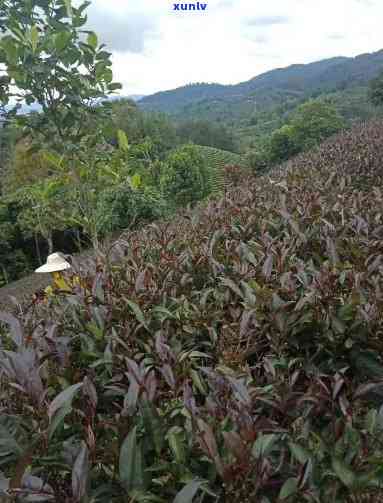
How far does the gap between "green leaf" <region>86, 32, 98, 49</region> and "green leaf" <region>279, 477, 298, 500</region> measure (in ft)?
6.80

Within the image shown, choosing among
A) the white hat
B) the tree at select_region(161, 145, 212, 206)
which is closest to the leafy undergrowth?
the white hat

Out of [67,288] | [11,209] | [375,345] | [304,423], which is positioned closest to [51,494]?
[304,423]

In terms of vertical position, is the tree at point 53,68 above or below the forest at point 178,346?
above

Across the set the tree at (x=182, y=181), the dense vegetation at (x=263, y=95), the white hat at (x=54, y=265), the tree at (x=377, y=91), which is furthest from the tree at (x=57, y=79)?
the dense vegetation at (x=263, y=95)

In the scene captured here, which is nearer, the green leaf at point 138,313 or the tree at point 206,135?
the green leaf at point 138,313

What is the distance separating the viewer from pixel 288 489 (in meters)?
0.87

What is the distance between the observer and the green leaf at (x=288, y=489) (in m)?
0.86

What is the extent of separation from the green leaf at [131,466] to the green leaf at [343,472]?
387 millimetres

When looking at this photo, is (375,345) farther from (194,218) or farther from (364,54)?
(364,54)

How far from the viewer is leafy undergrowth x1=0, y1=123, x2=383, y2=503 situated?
2.97 ft

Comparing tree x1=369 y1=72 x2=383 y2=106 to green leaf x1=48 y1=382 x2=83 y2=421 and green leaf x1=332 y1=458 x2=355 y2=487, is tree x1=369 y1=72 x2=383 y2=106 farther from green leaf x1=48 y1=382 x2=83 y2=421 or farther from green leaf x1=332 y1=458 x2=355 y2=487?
green leaf x1=48 y1=382 x2=83 y2=421

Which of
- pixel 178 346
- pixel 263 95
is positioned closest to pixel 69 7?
pixel 178 346

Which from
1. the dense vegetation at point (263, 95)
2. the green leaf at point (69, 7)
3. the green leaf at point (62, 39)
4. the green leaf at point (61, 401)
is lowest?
the green leaf at point (61, 401)

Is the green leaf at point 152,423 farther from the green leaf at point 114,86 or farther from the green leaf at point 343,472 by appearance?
the green leaf at point 114,86
